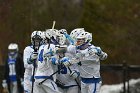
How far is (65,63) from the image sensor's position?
27422 mm

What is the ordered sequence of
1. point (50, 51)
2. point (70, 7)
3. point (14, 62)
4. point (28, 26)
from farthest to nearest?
point (70, 7) < point (28, 26) < point (14, 62) < point (50, 51)

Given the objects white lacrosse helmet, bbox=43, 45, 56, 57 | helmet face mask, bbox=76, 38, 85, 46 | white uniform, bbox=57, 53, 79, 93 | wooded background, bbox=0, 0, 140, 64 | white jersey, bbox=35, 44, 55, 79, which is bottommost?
white uniform, bbox=57, 53, 79, 93

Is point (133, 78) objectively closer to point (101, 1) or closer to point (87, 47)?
point (101, 1)

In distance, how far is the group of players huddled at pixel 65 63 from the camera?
90.7 ft

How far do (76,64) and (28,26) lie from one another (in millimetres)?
9282

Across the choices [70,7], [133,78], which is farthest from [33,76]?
[70,7]

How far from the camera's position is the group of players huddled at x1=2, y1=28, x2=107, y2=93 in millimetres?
27641

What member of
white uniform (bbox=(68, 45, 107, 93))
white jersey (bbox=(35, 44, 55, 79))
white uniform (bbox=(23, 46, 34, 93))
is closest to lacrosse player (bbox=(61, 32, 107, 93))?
white uniform (bbox=(68, 45, 107, 93))

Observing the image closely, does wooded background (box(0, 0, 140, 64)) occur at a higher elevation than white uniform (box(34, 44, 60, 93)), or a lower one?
higher

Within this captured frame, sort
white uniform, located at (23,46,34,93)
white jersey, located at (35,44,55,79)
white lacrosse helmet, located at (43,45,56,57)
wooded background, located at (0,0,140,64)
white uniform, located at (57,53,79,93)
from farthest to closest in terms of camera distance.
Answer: wooded background, located at (0,0,140,64) < white uniform, located at (23,46,34,93) < white uniform, located at (57,53,79,93) < white jersey, located at (35,44,55,79) < white lacrosse helmet, located at (43,45,56,57)

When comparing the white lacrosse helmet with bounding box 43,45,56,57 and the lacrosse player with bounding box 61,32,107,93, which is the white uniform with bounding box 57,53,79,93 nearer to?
the lacrosse player with bounding box 61,32,107,93

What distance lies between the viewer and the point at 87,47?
27.8m

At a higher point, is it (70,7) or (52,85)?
(70,7)

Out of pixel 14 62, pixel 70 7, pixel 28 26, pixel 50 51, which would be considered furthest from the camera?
pixel 70 7
